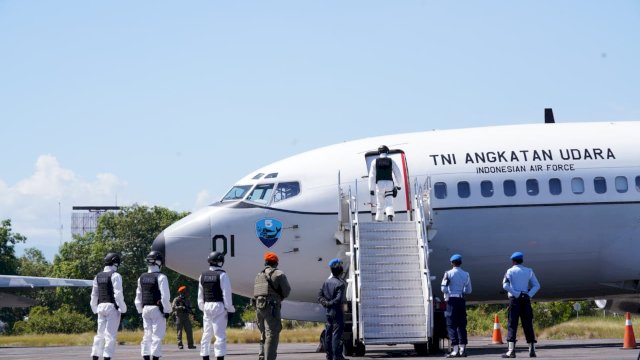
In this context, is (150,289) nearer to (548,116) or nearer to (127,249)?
(548,116)

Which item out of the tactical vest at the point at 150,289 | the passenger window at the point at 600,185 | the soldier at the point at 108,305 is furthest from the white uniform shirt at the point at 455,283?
the soldier at the point at 108,305

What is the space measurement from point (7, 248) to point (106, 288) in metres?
78.5

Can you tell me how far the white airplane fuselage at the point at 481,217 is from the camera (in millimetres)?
23359

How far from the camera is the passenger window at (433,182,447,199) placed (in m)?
23.4

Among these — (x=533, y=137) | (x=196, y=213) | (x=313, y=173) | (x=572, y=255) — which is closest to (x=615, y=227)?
(x=572, y=255)

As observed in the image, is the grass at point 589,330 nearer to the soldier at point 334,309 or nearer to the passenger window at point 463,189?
the passenger window at point 463,189

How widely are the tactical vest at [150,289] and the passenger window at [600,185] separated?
32.5ft

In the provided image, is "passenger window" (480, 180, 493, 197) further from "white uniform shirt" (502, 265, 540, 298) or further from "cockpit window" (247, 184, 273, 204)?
"cockpit window" (247, 184, 273, 204)

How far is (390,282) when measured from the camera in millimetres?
21672

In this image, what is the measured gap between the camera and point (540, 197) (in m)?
23.4

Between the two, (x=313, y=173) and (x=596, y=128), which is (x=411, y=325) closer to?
(x=313, y=173)

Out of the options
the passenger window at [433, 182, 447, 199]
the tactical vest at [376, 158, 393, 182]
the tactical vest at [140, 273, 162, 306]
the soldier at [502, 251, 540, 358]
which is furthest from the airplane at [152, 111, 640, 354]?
the tactical vest at [140, 273, 162, 306]

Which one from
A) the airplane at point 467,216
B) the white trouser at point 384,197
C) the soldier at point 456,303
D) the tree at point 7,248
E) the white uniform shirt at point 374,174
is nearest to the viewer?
the soldier at point 456,303

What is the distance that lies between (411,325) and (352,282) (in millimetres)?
1390
